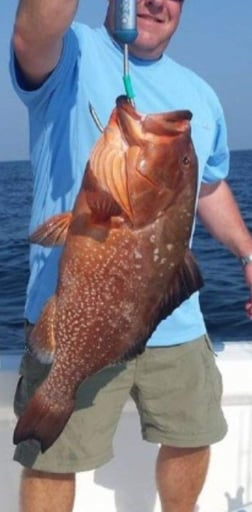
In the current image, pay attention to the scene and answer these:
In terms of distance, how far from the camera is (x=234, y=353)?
419cm

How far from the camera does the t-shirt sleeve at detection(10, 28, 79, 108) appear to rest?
110 inches

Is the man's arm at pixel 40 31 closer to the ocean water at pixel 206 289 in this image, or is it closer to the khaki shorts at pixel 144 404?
the khaki shorts at pixel 144 404

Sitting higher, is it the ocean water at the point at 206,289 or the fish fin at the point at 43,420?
the fish fin at the point at 43,420

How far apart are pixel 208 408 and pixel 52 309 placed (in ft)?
3.68

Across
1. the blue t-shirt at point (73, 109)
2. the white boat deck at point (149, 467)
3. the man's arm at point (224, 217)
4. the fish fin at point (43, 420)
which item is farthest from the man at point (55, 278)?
→ the white boat deck at point (149, 467)

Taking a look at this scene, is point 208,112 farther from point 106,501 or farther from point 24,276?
point 24,276

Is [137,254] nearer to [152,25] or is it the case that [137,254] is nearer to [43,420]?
[43,420]

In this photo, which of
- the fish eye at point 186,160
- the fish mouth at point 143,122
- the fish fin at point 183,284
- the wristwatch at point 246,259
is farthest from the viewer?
the wristwatch at point 246,259

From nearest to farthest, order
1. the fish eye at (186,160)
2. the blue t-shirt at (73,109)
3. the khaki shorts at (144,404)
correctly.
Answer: the fish eye at (186,160) → the blue t-shirt at (73,109) → the khaki shorts at (144,404)

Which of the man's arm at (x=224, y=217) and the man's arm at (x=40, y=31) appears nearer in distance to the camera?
the man's arm at (x=40, y=31)

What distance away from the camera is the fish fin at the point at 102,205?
2.46 meters

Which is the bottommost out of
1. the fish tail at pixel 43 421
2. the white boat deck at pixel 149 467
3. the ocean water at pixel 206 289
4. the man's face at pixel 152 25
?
the ocean water at pixel 206 289

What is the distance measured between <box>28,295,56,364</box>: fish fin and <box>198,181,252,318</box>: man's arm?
4.51 ft

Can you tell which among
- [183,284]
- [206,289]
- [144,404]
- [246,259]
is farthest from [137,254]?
[206,289]
